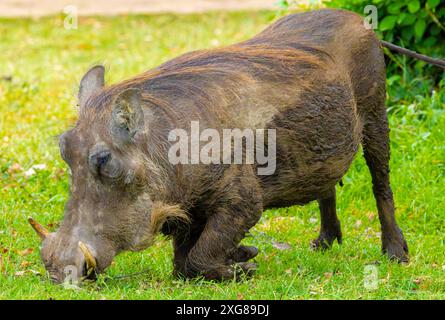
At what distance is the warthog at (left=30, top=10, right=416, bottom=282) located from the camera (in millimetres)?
4613

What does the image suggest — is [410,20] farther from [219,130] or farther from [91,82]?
[91,82]

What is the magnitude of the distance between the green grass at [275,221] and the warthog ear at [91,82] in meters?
0.18

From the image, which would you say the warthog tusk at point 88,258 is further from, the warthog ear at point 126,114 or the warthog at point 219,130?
the warthog ear at point 126,114

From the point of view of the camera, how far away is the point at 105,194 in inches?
181

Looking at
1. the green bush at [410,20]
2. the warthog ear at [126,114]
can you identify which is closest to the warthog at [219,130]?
the warthog ear at [126,114]

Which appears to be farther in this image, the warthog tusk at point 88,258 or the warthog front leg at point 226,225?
the warthog front leg at point 226,225

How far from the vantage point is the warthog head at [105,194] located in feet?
14.9

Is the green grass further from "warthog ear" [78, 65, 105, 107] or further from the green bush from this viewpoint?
the green bush

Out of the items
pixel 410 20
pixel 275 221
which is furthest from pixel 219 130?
pixel 410 20

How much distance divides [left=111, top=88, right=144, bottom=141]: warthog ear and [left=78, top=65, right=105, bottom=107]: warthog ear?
0.42 metres

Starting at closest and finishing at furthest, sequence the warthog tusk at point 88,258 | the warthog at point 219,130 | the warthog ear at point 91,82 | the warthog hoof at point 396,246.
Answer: the warthog tusk at point 88,258 < the warthog at point 219,130 < the warthog ear at point 91,82 < the warthog hoof at point 396,246

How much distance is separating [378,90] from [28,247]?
92.4 inches

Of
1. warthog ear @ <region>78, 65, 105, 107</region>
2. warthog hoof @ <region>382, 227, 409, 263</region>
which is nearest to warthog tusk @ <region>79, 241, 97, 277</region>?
warthog ear @ <region>78, 65, 105, 107</region>

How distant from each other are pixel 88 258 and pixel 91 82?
1072 millimetres
